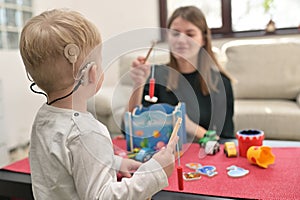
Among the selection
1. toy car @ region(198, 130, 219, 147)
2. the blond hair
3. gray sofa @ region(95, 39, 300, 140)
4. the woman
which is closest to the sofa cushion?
gray sofa @ region(95, 39, 300, 140)

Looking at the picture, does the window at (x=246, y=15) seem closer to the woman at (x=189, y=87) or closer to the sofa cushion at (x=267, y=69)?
the sofa cushion at (x=267, y=69)

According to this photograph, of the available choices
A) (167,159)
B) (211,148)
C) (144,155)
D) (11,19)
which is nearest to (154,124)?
(144,155)

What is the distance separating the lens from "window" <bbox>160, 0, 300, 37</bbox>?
305cm

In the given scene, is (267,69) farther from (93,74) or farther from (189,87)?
(93,74)

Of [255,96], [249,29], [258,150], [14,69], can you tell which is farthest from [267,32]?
[258,150]

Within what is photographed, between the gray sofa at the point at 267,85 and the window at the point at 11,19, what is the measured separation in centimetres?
163

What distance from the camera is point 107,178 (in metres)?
0.58

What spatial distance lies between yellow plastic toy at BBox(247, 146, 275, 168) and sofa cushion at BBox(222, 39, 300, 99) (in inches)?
62.0

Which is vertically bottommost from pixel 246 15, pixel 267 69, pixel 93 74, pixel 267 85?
pixel 267 85

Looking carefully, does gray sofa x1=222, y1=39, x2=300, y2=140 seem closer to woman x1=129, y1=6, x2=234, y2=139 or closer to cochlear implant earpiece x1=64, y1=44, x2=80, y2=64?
woman x1=129, y1=6, x2=234, y2=139

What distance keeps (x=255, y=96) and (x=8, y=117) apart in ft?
5.94

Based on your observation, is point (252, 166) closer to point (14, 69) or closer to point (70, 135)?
point (70, 135)

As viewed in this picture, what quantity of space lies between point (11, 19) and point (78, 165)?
95.8 inches

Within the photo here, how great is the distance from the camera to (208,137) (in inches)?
41.4
